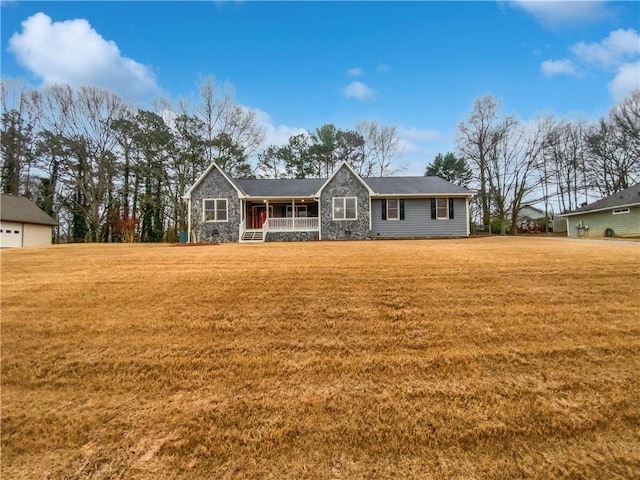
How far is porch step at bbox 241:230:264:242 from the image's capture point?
59.2 feet

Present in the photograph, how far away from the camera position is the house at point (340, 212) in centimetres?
1827

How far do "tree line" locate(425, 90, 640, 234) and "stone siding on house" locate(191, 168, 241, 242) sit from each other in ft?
78.9

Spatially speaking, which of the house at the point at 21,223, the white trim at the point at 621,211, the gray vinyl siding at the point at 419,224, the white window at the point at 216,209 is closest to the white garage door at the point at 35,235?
the house at the point at 21,223

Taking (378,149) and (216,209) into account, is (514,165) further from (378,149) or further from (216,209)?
(216,209)

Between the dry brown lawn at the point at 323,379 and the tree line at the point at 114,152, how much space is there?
2345cm

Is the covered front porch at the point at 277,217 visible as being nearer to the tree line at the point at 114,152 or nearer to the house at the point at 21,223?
the tree line at the point at 114,152

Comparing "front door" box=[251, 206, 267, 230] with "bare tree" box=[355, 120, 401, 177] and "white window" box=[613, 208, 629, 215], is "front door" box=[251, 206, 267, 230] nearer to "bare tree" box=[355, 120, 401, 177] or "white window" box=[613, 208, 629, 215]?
"bare tree" box=[355, 120, 401, 177]

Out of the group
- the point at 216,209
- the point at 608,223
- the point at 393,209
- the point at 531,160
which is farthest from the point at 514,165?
the point at 216,209

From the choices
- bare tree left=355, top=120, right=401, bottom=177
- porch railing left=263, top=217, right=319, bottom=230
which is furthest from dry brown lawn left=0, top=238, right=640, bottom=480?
bare tree left=355, top=120, right=401, bottom=177

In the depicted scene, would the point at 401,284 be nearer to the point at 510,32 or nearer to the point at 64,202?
the point at 510,32

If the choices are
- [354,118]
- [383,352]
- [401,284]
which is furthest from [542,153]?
[383,352]

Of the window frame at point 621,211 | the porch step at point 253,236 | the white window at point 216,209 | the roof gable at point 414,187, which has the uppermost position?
the roof gable at point 414,187

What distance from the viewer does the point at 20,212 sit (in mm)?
22578

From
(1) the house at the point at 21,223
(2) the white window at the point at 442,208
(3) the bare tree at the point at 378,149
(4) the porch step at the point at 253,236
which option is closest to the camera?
(4) the porch step at the point at 253,236
